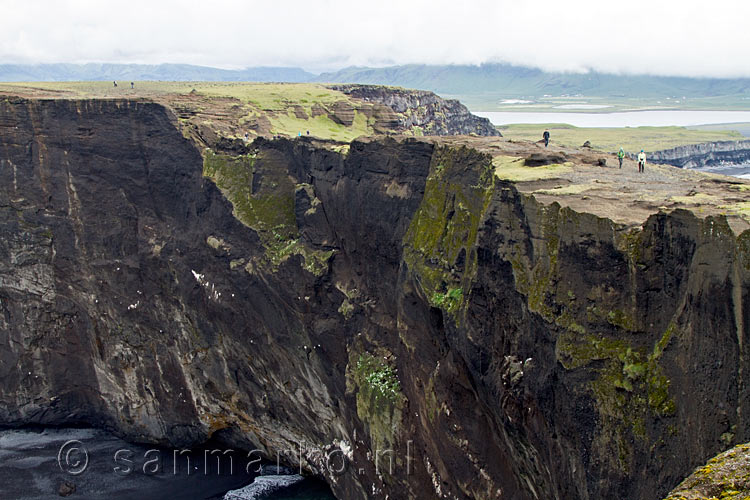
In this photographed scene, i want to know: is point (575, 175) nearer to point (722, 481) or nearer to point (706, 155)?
point (722, 481)

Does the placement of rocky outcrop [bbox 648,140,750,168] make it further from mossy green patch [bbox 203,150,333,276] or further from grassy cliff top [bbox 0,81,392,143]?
mossy green patch [bbox 203,150,333,276]

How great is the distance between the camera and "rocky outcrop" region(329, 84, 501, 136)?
71.1m

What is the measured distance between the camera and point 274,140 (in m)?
42.0

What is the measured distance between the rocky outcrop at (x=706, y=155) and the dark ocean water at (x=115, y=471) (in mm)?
47909

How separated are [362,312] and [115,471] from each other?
2451 cm

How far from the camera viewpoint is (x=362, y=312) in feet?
121

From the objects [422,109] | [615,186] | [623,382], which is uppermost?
[422,109]

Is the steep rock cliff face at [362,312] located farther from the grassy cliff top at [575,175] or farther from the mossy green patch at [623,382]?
the grassy cliff top at [575,175]

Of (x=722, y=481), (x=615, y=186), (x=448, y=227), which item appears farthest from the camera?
(x=448, y=227)

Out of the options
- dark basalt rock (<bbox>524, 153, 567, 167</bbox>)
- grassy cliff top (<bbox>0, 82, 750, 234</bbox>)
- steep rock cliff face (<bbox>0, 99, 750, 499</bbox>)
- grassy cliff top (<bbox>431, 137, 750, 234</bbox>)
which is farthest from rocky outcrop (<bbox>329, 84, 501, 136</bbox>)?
dark basalt rock (<bbox>524, 153, 567, 167</bbox>)

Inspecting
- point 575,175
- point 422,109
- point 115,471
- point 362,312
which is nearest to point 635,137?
point 422,109

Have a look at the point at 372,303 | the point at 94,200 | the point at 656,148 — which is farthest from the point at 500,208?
the point at 656,148

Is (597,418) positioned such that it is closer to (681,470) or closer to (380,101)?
(681,470)

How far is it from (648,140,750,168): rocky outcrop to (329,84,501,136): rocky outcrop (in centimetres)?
1984
